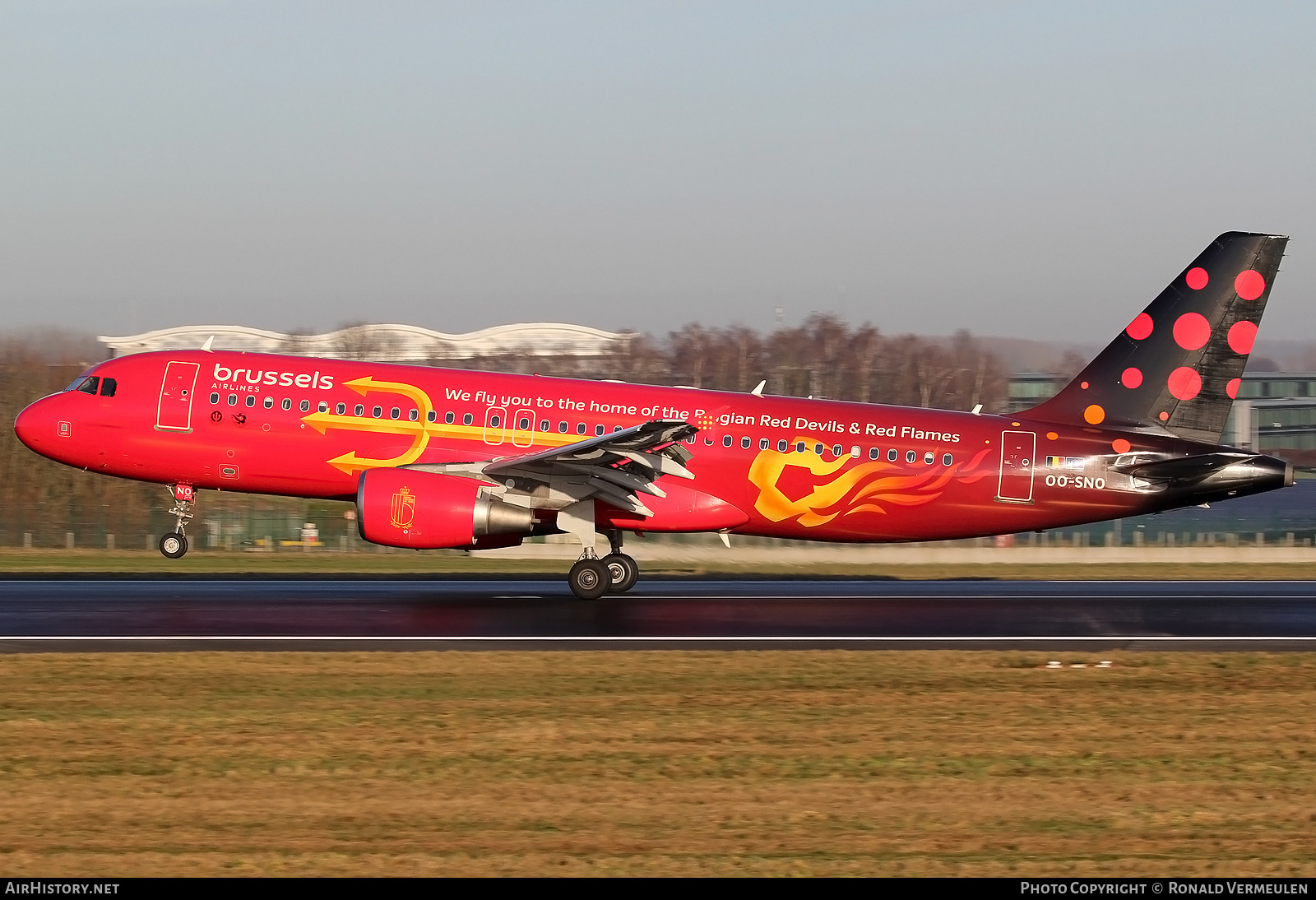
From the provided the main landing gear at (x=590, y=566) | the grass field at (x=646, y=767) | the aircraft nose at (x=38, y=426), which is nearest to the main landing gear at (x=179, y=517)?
the aircraft nose at (x=38, y=426)

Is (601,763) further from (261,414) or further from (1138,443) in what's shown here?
(1138,443)

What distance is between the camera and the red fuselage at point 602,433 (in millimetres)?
24266

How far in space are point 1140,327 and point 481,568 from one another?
17214mm

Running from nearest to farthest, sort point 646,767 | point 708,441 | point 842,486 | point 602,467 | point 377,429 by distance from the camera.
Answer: point 646,767 < point 602,467 < point 377,429 < point 708,441 < point 842,486

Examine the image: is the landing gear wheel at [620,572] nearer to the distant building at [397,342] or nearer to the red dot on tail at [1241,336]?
the red dot on tail at [1241,336]

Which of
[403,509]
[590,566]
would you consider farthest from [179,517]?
[590,566]

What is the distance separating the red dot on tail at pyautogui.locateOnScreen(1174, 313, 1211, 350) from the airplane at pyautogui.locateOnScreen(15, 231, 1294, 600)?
0.03m

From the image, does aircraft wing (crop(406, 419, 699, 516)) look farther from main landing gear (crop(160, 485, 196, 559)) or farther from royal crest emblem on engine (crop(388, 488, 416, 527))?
main landing gear (crop(160, 485, 196, 559))

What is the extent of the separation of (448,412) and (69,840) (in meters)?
15.5

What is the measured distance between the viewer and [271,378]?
80.8 ft

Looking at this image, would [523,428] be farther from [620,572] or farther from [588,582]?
[620,572]

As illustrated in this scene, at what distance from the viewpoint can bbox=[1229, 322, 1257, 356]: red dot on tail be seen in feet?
85.4

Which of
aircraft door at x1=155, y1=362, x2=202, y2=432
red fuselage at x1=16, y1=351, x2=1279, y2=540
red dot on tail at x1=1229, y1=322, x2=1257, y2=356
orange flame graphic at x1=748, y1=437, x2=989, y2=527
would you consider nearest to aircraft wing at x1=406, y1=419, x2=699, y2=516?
red fuselage at x1=16, y1=351, x2=1279, y2=540

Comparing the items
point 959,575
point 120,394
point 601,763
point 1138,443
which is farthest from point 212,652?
point 959,575
